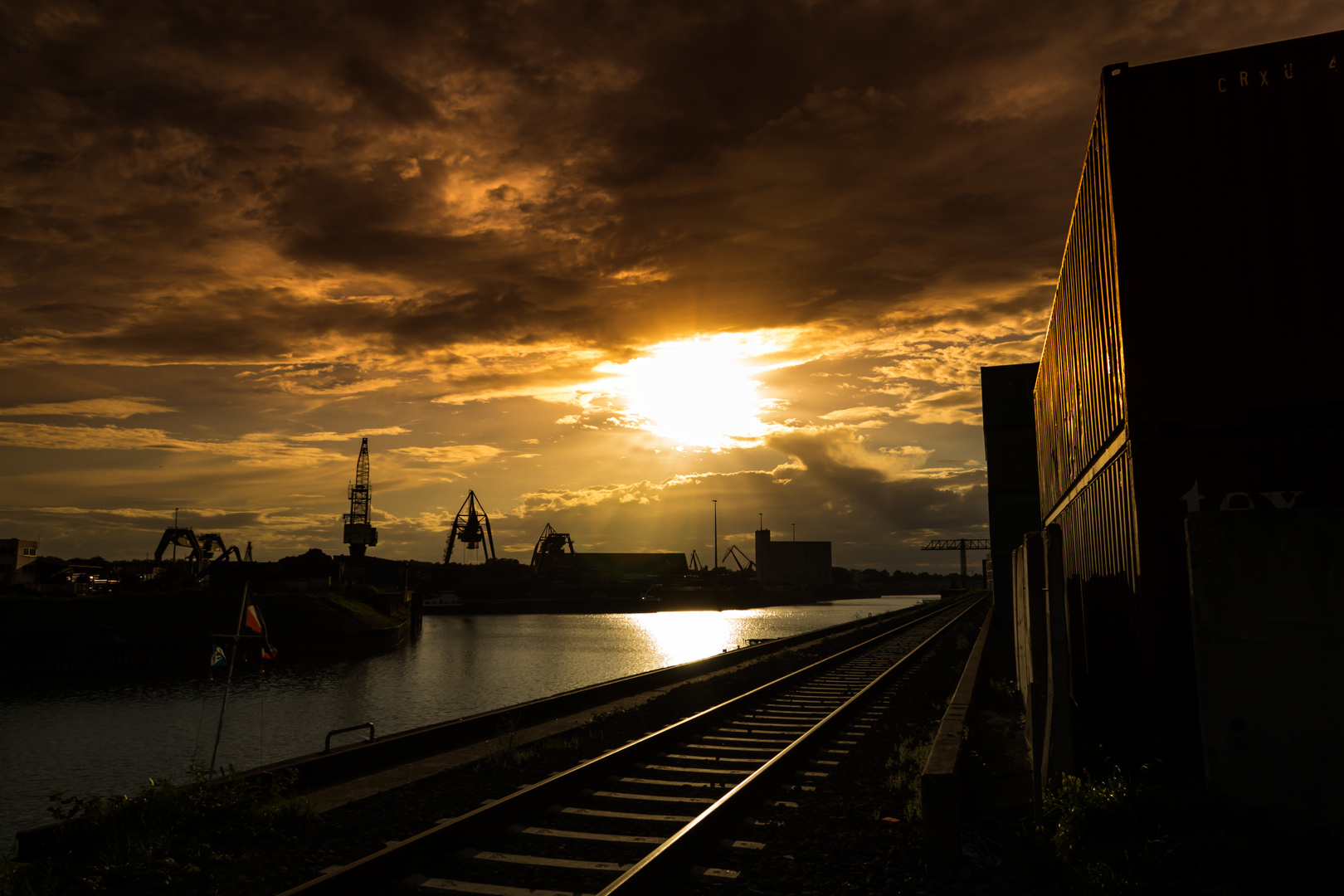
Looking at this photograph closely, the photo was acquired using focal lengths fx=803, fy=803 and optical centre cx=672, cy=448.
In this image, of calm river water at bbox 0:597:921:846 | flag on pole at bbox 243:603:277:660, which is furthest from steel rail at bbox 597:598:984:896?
calm river water at bbox 0:597:921:846

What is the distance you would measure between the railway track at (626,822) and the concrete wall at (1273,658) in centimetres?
430

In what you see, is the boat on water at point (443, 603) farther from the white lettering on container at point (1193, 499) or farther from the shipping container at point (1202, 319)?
the white lettering on container at point (1193, 499)

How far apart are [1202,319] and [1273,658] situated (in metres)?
3.56

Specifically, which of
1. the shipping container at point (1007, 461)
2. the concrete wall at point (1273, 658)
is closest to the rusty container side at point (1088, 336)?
the concrete wall at point (1273, 658)

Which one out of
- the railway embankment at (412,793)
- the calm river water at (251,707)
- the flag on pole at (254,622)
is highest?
the flag on pole at (254,622)

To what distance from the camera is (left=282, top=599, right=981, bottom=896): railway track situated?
655 centimetres

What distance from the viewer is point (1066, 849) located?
263 inches

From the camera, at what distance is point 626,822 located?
8.33m

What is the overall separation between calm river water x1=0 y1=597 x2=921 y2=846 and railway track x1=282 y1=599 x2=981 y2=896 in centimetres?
1342

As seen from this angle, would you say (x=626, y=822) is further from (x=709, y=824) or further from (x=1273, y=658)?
(x=1273, y=658)

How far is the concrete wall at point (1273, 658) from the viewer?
6703 millimetres

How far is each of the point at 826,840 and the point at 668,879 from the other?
1764 mm

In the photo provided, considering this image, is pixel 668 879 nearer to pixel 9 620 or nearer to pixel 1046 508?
pixel 1046 508

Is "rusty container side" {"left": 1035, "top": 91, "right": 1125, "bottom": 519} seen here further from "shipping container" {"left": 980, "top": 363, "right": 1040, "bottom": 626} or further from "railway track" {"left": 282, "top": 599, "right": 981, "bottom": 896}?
"shipping container" {"left": 980, "top": 363, "right": 1040, "bottom": 626}
